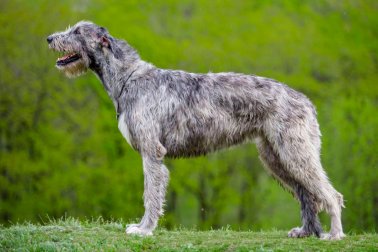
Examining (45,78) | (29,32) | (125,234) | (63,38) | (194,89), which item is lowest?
(125,234)

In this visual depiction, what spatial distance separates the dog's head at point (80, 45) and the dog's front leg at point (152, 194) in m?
1.62

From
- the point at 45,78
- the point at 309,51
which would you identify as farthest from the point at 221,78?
the point at 309,51

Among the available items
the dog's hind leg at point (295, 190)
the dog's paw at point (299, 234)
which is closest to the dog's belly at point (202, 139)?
the dog's hind leg at point (295, 190)

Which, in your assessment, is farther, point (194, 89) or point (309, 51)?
point (309, 51)

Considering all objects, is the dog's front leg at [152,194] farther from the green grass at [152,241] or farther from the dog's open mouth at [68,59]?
the dog's open mouth at [68,59]

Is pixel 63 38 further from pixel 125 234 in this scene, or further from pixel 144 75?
pixel 125 234

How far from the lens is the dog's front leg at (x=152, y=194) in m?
8.41

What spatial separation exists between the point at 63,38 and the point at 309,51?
20307 millimetres

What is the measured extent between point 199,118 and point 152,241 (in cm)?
178

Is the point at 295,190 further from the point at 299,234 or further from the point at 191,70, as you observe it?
the point at 191,70

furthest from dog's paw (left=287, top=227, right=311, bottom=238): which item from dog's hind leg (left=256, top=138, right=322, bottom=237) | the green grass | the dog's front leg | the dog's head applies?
the dog's head

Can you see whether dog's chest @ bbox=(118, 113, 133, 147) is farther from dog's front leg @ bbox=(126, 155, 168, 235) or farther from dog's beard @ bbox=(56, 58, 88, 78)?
dog's beard @ bbox=(56, 58, 88, 78)

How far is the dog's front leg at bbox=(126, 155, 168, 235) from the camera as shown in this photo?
8414 millimetres

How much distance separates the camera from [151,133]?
8.51 m
